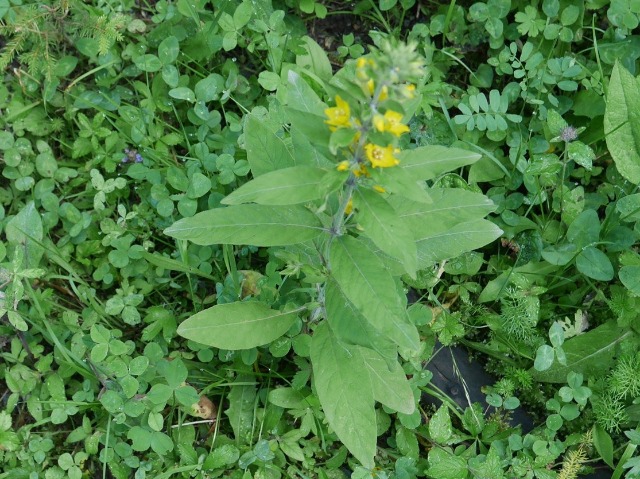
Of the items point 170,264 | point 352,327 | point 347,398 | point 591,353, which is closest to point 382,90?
point 352,327

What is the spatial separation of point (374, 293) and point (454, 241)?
0.73 metres

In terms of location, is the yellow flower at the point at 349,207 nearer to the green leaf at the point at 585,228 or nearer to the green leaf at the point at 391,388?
the green leaf at the point at 391,388

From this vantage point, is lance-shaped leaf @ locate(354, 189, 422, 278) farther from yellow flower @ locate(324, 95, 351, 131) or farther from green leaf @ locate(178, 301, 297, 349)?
green leaf @ locate(178, 301, 297, 349)

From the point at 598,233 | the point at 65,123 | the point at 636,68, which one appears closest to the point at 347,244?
the point at 598,233

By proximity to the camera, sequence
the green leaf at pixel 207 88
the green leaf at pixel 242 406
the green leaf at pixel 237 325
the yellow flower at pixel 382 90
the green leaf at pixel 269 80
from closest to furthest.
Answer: the yellow flower at pixel 382 90
the green leaf at pixel 237 325
the green leaf at pixel 242 406
the green leaf at pixel 269 80
the green leaf at pixel 207 88

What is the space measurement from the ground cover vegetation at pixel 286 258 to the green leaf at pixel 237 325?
1 cm

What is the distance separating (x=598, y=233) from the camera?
3.32 m

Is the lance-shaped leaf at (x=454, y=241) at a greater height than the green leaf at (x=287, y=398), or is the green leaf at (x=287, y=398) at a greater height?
the lance-shaped leaf at (x=454, y=241)

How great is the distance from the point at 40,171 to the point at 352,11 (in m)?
2.20

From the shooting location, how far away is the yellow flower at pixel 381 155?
1.89m

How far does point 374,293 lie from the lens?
7.08ft

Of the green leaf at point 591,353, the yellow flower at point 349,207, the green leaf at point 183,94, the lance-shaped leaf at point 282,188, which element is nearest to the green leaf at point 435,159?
the yellow flower at point 349,207

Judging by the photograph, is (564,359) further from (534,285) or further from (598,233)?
(598,233)

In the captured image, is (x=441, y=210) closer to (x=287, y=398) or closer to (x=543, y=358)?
(x=543, y=358)
